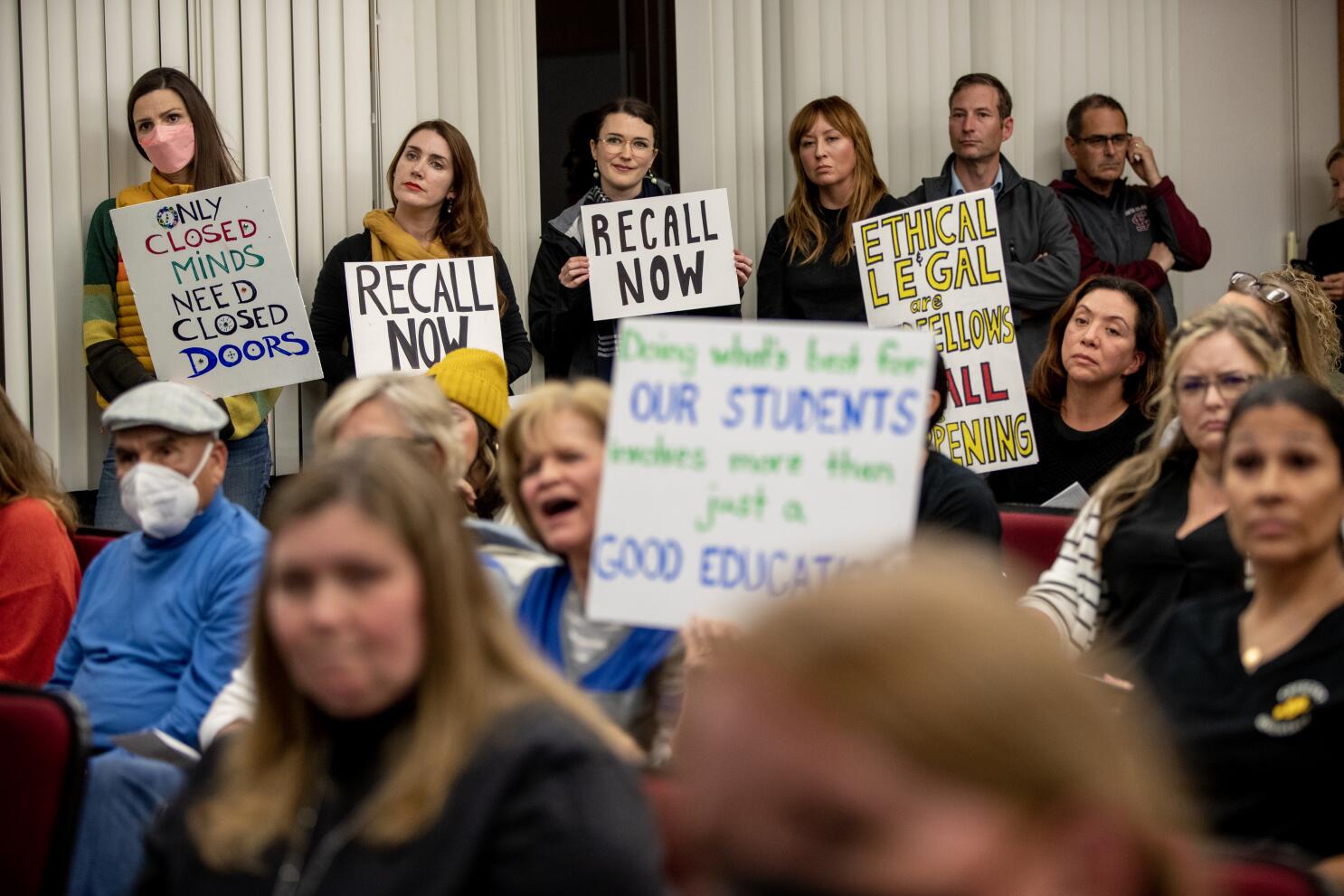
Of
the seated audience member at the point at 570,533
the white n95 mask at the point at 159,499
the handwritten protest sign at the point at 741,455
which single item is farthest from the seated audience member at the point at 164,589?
the handwritten protest sign at the point at 741,455

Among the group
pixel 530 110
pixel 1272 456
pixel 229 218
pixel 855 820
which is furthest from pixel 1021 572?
pixel 530 110

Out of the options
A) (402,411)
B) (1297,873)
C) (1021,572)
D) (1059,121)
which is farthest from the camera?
(1059,121)

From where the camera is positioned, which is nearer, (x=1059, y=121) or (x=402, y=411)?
(x=402, y=411)

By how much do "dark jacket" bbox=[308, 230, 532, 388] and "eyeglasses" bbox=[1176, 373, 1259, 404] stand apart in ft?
9.96

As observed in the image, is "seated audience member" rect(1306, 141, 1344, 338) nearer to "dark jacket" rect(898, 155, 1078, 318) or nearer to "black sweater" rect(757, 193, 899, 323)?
"dark jacket" rect(898, 155, 1078, 318)

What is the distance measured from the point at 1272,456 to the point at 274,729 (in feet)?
5.47

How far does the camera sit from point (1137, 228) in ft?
23.8

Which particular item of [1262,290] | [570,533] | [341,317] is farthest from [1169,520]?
[341,317]

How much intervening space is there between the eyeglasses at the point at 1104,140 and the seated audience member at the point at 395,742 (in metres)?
5.86

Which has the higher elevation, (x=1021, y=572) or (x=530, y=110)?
(x=530, y=110)

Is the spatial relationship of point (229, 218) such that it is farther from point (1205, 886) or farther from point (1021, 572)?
point (1205, 886)

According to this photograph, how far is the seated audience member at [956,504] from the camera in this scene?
3641 millimetres

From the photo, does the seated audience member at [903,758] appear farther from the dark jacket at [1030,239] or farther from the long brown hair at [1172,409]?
the dark jacket at [1030,239]

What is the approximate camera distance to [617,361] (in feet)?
9.79
